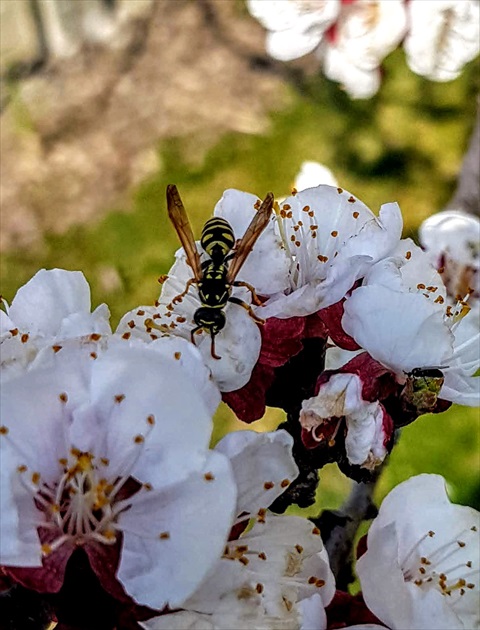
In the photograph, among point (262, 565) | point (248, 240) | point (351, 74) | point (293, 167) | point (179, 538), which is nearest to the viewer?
point (179, 538)

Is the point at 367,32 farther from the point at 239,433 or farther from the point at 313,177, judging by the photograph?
the point at 239,433

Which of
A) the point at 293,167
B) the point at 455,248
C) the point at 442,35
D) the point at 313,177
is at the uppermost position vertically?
the point at 442,35

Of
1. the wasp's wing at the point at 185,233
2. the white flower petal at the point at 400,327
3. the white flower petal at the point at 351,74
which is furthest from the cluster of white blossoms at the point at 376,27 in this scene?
the white flower petal at the point at 400,327

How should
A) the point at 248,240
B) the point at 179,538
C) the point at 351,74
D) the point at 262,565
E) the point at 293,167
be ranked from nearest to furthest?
1. the point at 179,538
2. the point at 262,565
3. the point at 248,240
4. the point at 351,74
5. the point at 293,167

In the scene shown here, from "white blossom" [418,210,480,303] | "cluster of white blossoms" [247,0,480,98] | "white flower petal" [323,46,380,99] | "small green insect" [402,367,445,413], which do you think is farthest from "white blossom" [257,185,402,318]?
"white flower petal" [323,46,380,99]

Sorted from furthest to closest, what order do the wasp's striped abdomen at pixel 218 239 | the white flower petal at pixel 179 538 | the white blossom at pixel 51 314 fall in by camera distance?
the wasp's striped abdomen at pixel 218 239, the white blossom at pixel 51 314, the white flower petal at pixel 179 538

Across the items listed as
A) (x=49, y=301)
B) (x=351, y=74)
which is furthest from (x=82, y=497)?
(x=351, y=74)

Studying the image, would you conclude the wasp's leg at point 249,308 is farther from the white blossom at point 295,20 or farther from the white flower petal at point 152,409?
the white blossom at point 295,20
